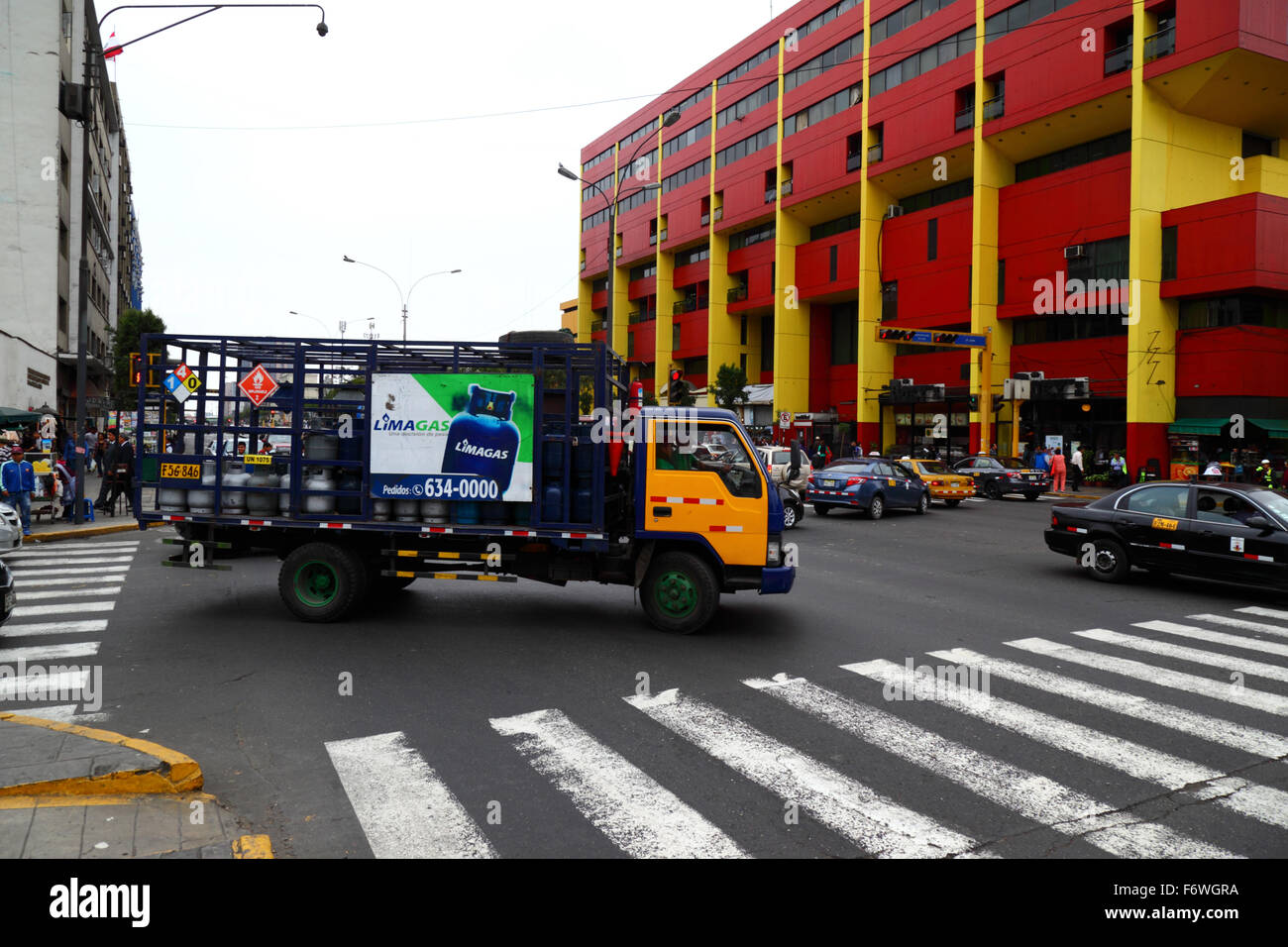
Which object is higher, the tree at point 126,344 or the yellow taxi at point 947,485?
the tree at point 126,344

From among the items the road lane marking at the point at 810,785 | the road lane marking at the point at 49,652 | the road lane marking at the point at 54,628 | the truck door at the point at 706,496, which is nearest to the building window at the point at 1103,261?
the truck door at the point at 706,496

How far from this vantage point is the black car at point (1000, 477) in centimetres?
2995

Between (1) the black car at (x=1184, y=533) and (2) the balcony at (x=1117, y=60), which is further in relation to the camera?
(2) the balcony at (x=1117, y=60)

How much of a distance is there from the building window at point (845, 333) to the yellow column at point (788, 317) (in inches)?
68.6

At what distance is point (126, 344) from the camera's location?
5338 cm

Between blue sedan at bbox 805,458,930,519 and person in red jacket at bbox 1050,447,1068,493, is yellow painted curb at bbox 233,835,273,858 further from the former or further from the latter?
person in red jacket at bbox 1050,447,1068,493

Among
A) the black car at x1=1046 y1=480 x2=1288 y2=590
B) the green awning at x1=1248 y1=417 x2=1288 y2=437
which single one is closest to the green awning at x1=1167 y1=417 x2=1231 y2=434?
the green awning at x1=1248 y1=417 x2=1288 y2=437

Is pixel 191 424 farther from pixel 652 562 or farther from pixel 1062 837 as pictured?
pixel 1062 837

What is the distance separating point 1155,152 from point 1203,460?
11709mm

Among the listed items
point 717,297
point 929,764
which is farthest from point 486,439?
point 717,297

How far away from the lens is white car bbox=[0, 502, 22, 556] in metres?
13.3

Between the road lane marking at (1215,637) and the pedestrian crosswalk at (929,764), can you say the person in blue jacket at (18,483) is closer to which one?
the pedestrian crosswalk at (929,764)
